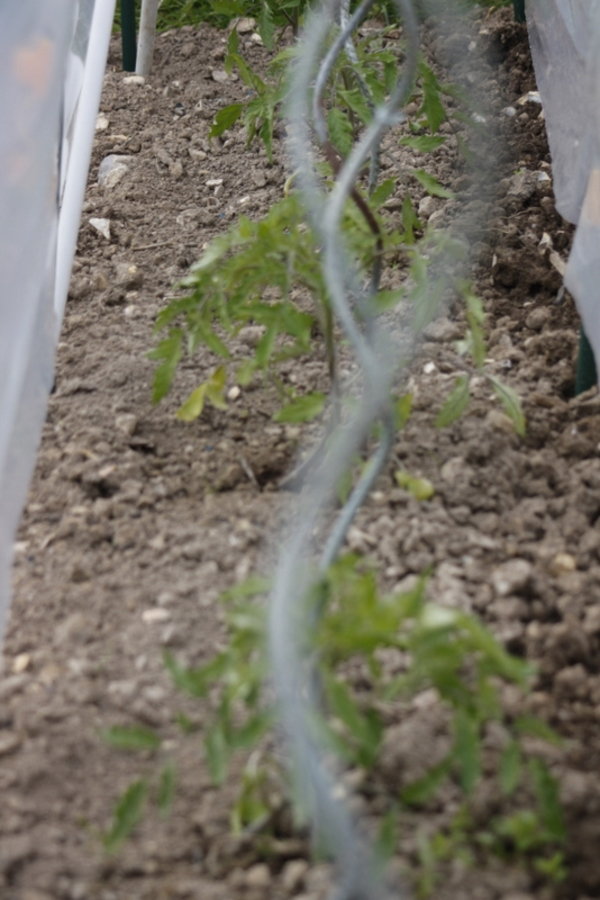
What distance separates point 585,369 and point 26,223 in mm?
988

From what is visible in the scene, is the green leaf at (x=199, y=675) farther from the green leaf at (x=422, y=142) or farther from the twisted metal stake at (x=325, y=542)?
the green leaf at (x=422, y=142)

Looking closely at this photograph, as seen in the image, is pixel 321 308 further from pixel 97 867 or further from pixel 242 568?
pixel 97 867

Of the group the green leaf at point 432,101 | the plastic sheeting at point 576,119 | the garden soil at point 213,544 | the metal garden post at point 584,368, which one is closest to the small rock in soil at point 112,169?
the garden soil at point 213,544

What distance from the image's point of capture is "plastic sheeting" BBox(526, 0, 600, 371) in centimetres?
204

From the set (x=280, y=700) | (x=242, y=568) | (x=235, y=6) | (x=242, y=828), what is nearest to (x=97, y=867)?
(x=242, y=828)

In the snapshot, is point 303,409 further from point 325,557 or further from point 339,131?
point 339,131

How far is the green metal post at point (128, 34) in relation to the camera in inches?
128

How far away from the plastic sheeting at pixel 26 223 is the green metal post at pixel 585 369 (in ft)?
3.00

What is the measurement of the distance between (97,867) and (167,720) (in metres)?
0.22

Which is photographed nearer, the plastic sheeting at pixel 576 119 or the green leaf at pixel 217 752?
the green leaf at pixel 217 752

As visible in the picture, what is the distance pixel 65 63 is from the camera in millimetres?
1998

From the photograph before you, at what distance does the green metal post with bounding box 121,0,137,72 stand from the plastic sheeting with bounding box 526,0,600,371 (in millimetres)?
1067

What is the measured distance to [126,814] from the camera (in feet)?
4.28

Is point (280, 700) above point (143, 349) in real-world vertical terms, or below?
below
